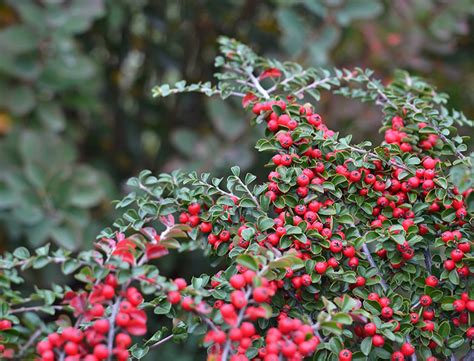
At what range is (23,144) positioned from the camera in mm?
1937

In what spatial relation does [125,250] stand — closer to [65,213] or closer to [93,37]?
[65,213]

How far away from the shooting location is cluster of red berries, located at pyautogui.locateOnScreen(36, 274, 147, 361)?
82 cm

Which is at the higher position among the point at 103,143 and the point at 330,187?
the point at 330,187

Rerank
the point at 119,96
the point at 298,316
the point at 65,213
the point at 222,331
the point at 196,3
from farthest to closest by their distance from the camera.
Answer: the point at 119,96, the point at 196,3, the point at 65,213, the point at 298,316, the point at 222,331

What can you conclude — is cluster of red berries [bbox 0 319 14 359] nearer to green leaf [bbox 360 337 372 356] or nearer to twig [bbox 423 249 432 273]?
green leaf [bbox 360 337 372 356]

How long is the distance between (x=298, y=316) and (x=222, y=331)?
16 centimetres

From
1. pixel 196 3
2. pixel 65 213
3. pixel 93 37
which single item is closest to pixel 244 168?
pixel 65 213

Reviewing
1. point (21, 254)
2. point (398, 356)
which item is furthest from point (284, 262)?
point (21, 254)

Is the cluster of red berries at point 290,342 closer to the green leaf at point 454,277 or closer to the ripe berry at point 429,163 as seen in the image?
the green leaf at point 454,277

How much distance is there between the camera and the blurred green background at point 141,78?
6.33 ft

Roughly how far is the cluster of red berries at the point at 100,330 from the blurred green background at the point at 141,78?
2.87 ft

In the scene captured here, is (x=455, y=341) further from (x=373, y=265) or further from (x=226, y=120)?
(x=226, y=120)

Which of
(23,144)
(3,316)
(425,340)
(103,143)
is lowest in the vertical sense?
(103,143)

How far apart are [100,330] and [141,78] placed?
1849 mm
